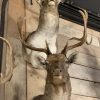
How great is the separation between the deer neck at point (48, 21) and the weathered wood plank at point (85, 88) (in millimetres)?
427

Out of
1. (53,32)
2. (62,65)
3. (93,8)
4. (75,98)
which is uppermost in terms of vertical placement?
(93,8)

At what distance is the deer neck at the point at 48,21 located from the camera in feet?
9.58

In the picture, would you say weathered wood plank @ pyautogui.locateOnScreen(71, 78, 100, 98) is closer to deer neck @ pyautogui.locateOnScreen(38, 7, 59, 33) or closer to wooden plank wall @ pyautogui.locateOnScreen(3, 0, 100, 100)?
wooden plank wall @ pyautogui.locateOnScreen(3, 0, 100, 100)

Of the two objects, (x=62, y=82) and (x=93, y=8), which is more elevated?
(x=93, y=8)

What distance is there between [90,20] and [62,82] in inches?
60.8

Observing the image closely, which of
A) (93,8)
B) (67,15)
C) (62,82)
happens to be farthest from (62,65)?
(93,8)

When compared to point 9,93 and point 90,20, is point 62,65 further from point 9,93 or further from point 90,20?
point 90,20

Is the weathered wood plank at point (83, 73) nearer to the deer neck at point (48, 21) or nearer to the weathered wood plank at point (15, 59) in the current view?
the deer neck at point (48, 21)

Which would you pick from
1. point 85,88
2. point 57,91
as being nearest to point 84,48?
point 85,88

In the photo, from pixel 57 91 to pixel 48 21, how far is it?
29.0 inches

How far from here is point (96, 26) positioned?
3.81 m

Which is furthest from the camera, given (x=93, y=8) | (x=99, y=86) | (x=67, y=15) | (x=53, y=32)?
(x=93, y=8)

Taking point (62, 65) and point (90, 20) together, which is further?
point (90, 20)

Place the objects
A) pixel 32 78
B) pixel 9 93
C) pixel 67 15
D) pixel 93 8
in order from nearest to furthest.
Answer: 1. pixel 9 93
2. pixel 32 78
3. pixel 67 15
4. pixel 93 8
